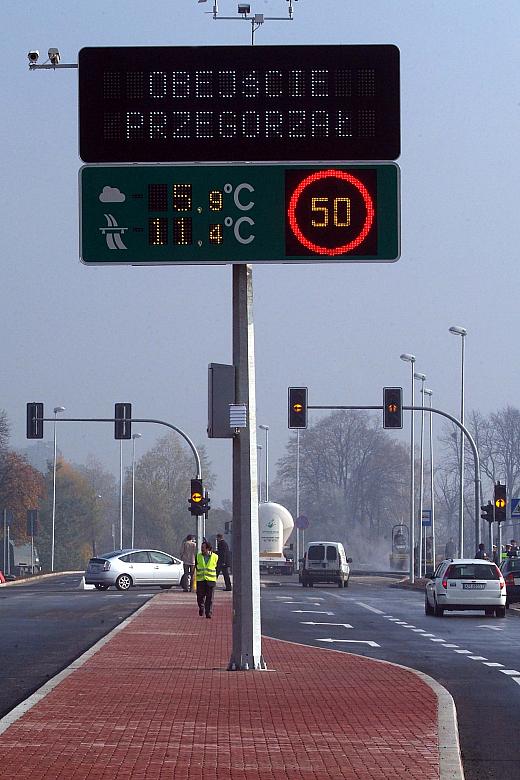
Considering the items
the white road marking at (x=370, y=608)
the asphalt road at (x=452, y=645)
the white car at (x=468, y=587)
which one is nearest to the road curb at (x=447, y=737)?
the asphalt road at (x=452, y=645)

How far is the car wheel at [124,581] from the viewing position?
50.7 metres

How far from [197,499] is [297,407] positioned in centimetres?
557

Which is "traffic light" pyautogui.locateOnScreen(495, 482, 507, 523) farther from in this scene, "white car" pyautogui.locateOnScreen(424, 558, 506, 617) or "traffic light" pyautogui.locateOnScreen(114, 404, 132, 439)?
"traffic light" pyautogui.locateOnScreen(114, 404, 132, 439)

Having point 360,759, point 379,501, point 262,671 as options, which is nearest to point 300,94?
point 262,671

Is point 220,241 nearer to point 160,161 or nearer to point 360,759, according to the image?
point 160,161

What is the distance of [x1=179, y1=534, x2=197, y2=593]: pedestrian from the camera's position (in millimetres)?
44750

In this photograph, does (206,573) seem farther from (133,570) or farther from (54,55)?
(133,570)

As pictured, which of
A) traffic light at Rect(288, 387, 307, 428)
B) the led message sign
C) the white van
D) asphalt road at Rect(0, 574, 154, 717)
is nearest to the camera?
the led message sign

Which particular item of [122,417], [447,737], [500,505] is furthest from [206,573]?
[122,417]

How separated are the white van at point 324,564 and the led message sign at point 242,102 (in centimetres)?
4712

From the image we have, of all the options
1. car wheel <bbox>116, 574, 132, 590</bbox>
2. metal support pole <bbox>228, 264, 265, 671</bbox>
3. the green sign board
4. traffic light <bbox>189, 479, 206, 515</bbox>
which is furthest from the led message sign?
car wheel <bbox>116, 574, 132, 590</bbox>

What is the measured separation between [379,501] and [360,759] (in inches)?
4785

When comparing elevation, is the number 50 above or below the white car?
above

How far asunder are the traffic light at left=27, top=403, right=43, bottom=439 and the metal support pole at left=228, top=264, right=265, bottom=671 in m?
36.7
